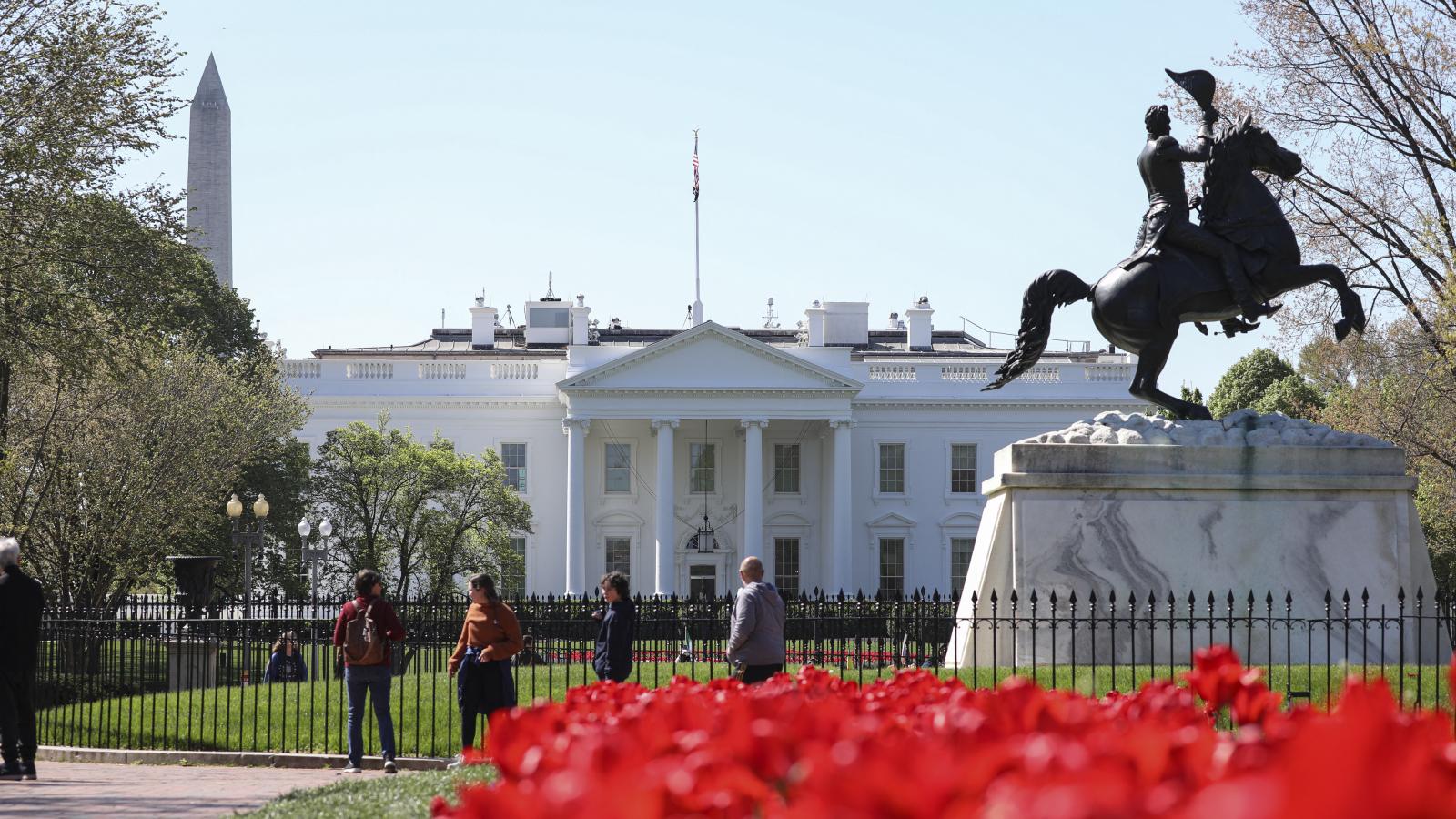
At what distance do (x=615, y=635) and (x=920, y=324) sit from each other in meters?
55.2

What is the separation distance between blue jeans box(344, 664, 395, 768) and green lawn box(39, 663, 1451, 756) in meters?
0.84

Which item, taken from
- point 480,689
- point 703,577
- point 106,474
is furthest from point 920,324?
point 480,689

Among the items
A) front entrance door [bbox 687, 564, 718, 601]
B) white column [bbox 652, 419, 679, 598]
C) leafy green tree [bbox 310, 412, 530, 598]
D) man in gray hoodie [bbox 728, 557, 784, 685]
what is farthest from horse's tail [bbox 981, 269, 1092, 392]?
front entrance door [bbox 687, 564, 718, 601]

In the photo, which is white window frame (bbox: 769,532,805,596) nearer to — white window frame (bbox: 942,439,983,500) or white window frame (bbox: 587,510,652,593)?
white window frame (bbox: 587,510,652,593)

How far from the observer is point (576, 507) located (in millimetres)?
56031

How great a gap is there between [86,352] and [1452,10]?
19.0m

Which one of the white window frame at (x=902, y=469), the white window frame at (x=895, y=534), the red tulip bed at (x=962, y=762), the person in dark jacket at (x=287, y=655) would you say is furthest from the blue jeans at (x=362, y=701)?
the white window frame at (x=902, y=469)

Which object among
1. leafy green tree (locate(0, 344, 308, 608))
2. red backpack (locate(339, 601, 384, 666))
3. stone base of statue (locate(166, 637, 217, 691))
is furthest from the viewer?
leafy green tree (locate(0, 344, 308, 608))

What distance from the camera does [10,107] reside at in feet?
48.8

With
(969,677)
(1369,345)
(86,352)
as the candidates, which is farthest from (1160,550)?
(1369,345)

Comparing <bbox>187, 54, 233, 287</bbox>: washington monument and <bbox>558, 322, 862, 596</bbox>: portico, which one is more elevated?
<bbox>187, 54, 233, 287</bbox>: washington monument

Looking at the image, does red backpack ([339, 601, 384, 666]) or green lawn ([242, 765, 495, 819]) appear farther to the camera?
red backpack ([339, 601, 384, 666])

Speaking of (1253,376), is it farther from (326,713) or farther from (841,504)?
(326,713)

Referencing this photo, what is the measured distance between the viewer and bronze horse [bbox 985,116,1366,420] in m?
12.5
